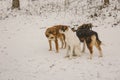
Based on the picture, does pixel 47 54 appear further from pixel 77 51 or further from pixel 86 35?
pixel 86 35

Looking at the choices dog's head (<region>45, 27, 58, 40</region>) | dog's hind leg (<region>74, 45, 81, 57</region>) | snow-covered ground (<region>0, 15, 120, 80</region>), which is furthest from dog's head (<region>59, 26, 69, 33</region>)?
snow-covered ground (<region>0, 15, 120, 80</region>)

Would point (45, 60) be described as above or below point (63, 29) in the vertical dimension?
below

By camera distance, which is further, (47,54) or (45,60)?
(47,54)

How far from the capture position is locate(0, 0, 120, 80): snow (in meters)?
7.78

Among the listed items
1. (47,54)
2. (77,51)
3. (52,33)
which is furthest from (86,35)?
(47,54)

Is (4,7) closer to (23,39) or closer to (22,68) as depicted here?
(23,39)

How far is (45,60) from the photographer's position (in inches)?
363

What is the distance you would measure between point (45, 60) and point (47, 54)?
777 mm

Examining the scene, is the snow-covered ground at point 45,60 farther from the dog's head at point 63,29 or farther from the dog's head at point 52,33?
the dog's head at point 63,29

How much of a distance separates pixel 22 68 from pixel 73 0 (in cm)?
1265

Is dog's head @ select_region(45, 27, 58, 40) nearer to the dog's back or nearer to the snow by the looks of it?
the snow

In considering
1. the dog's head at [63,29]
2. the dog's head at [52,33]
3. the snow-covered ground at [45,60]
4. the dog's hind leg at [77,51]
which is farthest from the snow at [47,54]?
the dog's head at [63,29]

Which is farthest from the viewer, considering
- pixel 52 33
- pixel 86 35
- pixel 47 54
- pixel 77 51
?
pixel 47 54

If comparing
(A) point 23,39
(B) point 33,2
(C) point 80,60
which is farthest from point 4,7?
(C) point 80,60
